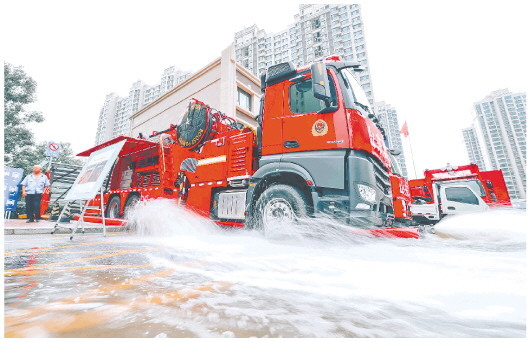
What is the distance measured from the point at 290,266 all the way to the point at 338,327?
3.66 ft

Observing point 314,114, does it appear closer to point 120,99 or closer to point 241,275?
point 241,275

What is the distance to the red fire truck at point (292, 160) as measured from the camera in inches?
120

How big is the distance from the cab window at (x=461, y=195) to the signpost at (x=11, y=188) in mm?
16247

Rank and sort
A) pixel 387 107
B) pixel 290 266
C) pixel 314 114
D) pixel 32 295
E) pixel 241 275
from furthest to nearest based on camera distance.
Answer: pixel 387 107, pixel 314 114, pixel 290 266, pixel 241 275, pixel 32 295

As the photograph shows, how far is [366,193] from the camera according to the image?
9.78ft

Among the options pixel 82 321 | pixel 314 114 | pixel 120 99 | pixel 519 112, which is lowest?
pixel 82 321

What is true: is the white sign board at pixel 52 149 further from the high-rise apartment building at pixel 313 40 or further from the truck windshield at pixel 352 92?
the high-rise apartment building at pixel 313 40

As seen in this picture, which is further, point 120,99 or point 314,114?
point 120,99

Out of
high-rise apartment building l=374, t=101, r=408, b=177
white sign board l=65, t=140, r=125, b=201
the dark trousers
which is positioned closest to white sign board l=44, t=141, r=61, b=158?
the dark trousers

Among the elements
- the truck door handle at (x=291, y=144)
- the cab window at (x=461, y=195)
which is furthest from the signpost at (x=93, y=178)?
the cab window at (x=461, y=195)

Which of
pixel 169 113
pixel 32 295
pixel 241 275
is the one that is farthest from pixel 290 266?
pixel 169 113

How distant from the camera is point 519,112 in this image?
2206 centimetres

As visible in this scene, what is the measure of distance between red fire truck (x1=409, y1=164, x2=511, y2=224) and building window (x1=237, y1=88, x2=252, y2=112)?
32.8ft

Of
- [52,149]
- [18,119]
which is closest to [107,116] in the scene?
[18,119]
